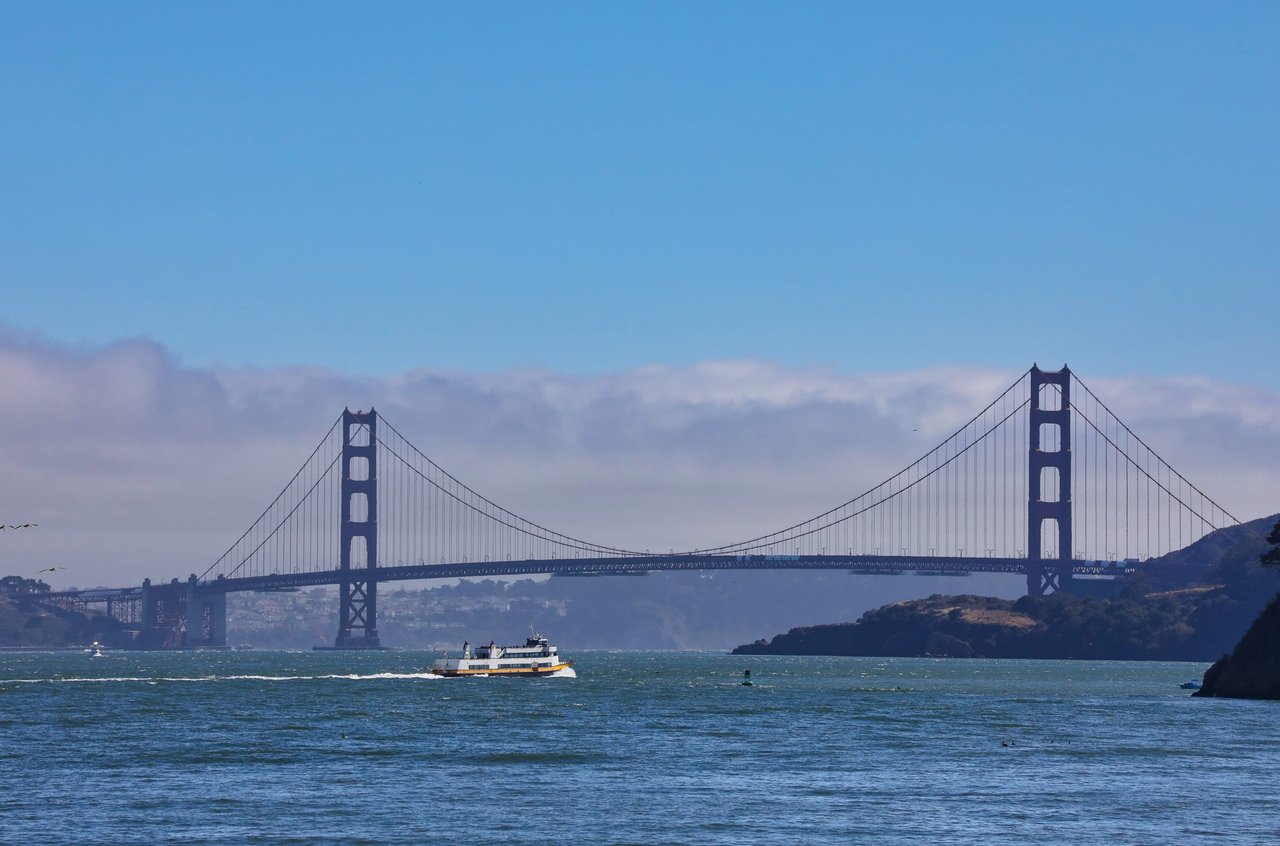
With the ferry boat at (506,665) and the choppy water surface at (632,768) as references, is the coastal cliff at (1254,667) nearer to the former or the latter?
the choppy water surface at (632,768)

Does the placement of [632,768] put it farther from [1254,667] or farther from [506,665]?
[506,665]

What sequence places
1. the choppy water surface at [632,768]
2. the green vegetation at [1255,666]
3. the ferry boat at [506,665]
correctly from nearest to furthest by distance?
the choppy water surface at [632,768], the green vegetation at [1255,666], the ferry boat at [506,665]

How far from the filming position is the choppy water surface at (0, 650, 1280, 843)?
4322 cm

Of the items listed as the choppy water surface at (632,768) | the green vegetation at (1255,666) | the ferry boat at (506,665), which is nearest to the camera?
the choppy water surface at (632,768)

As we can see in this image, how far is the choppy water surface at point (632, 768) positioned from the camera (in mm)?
43219

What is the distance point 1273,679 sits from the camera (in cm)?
9150

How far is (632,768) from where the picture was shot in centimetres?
5675

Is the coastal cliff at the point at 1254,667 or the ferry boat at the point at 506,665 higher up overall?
the coastal cliff at the point at 1254,667

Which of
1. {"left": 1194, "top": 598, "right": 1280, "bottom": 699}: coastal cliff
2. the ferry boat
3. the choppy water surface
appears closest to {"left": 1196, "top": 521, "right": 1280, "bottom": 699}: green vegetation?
{"left": 1194, "top": 598, "right": 1280, "bottom": 699}: coastal cliff

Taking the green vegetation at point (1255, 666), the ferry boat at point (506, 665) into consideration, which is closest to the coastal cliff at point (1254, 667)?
the green vegetation at point (1255, 666)

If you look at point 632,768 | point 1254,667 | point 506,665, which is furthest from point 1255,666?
point 506,665

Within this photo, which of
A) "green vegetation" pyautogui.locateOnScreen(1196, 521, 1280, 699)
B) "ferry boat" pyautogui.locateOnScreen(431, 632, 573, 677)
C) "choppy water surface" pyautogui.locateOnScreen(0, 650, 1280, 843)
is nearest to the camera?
"choppy water surface" pyautogui.locateOnScreen(0, 650, 1280, 843)

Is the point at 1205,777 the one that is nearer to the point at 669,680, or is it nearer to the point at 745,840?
the point at 745,840

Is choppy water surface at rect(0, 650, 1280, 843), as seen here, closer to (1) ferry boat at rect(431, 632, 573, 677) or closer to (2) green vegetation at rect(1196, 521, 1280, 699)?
(2) green vegetation at rect(1196, 521, 1280, 699)
